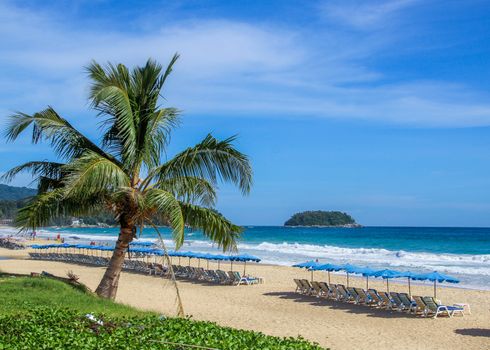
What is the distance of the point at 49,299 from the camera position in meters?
10.1

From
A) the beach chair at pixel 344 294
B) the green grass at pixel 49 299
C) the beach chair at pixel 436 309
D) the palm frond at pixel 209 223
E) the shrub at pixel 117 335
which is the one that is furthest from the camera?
the beach chair at pixel 344 294

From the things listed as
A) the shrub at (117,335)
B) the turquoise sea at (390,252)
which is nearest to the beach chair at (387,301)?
the turquoise sea at (390,252)

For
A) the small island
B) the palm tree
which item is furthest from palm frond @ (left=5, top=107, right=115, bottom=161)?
the small island

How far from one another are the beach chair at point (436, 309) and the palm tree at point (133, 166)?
637 cm

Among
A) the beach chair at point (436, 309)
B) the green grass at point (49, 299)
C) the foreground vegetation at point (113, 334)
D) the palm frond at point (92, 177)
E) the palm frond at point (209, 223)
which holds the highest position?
the palm frond at point (92, 177)

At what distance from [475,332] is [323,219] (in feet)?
540

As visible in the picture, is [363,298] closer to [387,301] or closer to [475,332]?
[387,301]

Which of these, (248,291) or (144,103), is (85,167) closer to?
(144,103)

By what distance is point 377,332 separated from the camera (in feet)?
42.9

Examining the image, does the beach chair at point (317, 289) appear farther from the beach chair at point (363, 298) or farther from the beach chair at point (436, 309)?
the beach chair at point (436, 309)

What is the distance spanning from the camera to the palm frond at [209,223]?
11.4 m

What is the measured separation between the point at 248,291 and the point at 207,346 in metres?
14.8

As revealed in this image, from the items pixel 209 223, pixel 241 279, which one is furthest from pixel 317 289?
pixel 209 223

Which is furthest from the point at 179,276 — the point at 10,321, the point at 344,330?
the point at 10,321
